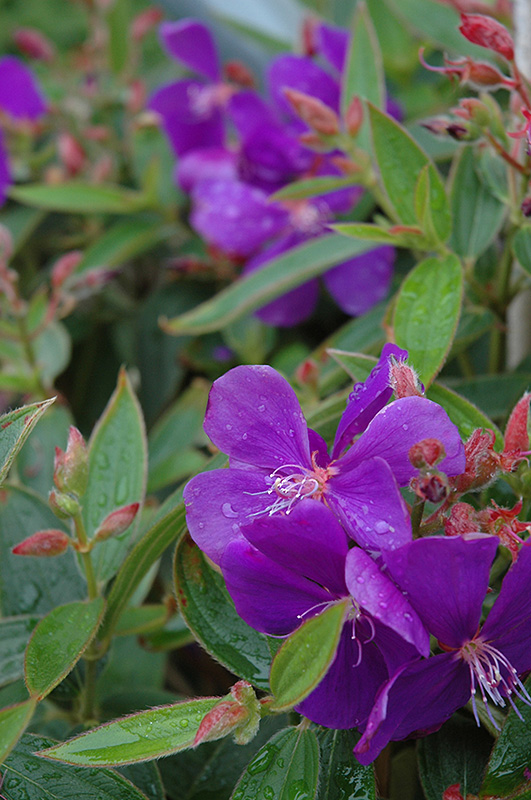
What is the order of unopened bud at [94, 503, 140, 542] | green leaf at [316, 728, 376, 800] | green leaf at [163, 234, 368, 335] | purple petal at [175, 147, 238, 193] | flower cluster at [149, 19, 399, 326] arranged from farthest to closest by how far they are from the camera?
purple petal at [175, 147, 238, 193]
flower cluster at [149, 19, 399, 326]
green leaf at [163, 234, 368, 335]
unopened bud at [94, 503, 140, 542]
green leaf at [316, 728, 376, 800]

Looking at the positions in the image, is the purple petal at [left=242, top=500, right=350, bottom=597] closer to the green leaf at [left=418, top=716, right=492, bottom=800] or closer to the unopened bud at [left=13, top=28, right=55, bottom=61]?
the green leaf at [left=418, top=716, right=492, bottom=800]

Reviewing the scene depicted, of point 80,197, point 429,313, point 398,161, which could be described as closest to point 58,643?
point 429,313

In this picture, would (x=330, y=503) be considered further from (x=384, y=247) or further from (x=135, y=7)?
(x=135, y=7)

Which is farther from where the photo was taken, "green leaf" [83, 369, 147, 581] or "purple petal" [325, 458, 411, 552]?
"green leaf" [83, 369, 147, 581]

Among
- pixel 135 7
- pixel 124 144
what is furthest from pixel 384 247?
pixel 135 7

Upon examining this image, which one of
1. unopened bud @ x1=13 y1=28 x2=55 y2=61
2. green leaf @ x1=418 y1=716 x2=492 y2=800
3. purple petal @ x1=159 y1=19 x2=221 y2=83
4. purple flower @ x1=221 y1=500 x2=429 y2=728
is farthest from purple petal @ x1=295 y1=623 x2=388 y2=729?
unopened bud @ x1=13 y1=28 x2=55 y2=61

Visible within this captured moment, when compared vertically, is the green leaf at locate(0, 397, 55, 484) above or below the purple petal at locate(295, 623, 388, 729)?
above

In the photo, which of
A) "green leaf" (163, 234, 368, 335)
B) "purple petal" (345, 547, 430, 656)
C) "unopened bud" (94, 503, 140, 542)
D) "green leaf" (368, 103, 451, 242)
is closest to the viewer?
"purple petal" (345, 547, 430, 656)

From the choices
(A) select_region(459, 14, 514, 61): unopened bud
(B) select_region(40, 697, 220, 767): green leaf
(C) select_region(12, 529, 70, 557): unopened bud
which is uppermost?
(A) select_region(459, 14, 514, 61): unopened bud

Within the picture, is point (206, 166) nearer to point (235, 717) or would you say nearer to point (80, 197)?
point (80, 197)
